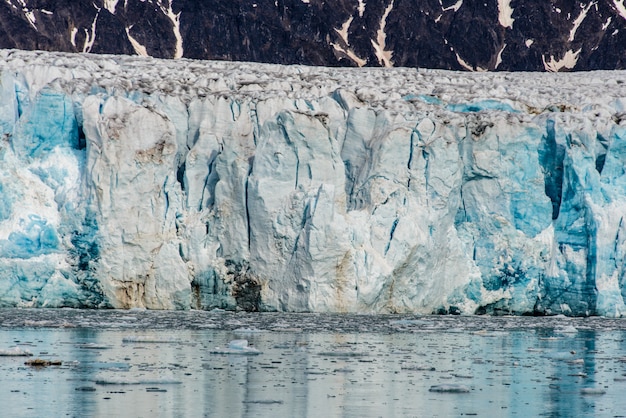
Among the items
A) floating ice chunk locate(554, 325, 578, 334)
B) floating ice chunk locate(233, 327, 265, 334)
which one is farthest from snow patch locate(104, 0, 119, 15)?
floating ice chunk locate(554, 325, 578, 334)

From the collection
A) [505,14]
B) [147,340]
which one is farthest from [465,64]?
[147,340]

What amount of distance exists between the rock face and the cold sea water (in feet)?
80.8

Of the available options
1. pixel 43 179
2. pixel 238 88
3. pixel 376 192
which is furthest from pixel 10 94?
pixel 376 192

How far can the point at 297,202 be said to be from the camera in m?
21.5

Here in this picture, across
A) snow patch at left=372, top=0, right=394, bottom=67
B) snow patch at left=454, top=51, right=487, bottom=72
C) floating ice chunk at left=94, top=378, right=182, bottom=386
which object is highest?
snow patch at left=372, top=0, right=394, bottom=67

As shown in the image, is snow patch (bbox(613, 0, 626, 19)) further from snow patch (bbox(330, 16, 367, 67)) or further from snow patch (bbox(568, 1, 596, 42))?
snow patch (bbox(330, 16, 367, 67))

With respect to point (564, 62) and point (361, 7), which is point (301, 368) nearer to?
point (564, 62)

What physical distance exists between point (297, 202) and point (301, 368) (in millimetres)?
9276

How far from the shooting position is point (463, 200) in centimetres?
2312

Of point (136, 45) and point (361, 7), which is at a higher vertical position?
point (361, 7)

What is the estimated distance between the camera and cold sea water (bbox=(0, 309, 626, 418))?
32.3ft

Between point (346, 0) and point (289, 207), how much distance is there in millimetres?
26049

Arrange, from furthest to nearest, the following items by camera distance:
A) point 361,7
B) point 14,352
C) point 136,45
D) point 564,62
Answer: point 361,7, point 564,62, point 136,45, point 14,352

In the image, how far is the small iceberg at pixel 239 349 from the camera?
13625 mm
